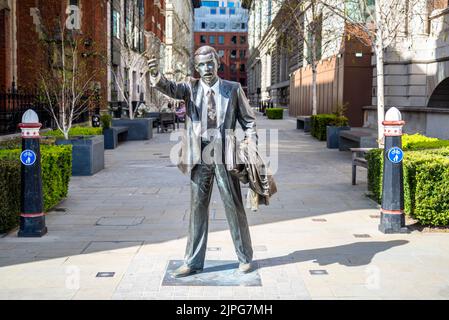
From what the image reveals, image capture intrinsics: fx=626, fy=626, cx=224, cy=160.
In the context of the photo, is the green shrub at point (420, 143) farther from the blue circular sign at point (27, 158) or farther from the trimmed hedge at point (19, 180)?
the blue circular sign at point (27, 158)

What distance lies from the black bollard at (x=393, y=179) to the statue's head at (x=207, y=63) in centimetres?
313

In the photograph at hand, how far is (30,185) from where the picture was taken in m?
7.88

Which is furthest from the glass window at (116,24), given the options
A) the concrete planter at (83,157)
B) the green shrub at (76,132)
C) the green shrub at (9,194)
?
the green shrub at (9,194)

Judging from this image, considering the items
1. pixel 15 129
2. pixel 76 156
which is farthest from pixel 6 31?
pixel 76 156

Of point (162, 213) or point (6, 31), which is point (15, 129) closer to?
point (6, 31)

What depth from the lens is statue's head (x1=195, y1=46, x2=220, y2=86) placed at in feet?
18.9

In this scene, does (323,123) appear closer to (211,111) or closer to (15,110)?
(15,110)

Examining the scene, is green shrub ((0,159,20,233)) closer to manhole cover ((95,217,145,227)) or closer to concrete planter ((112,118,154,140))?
manhole cover ((95,217,145,227))

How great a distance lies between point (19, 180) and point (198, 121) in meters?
3.62

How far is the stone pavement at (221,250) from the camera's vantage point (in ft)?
18.2

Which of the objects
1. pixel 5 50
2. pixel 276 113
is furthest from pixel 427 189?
pixel 276 113

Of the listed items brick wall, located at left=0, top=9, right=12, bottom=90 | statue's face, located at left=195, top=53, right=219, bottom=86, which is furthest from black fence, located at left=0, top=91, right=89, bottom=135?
statue's face, located at left=195, top=53, right=219, bottom=86

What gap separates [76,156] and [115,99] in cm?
2517

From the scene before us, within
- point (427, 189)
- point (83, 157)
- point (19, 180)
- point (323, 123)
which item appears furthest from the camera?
point (323, 123)
